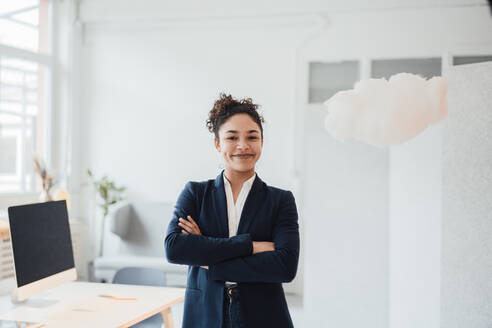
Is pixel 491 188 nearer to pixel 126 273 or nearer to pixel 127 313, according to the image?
pixel 127 313

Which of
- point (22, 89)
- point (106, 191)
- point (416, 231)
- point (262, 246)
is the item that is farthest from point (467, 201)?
point (22, 89)

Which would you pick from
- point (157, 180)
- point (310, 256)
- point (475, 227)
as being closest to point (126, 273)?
point (310, 256)

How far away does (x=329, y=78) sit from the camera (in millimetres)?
4820

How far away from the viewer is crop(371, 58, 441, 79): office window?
4613mm

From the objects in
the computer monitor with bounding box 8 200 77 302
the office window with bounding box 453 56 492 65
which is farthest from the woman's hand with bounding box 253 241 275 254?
the office window with bounding box 453 56 492 65

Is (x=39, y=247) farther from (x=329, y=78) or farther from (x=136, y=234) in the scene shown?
(x=329, y=78)

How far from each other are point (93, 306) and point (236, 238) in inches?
33.8

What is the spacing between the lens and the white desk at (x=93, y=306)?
1.91 metres

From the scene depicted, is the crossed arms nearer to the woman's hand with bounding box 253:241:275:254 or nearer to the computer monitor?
the woman's hand with bounding box 253:241:275:254

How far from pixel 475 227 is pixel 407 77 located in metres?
0.77

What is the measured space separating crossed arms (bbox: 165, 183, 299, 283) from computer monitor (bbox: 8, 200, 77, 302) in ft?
2.28

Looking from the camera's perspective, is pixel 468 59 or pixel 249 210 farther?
pixel 468 59

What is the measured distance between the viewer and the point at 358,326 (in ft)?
9.96

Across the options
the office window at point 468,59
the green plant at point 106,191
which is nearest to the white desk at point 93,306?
the green plant at point 106,191
